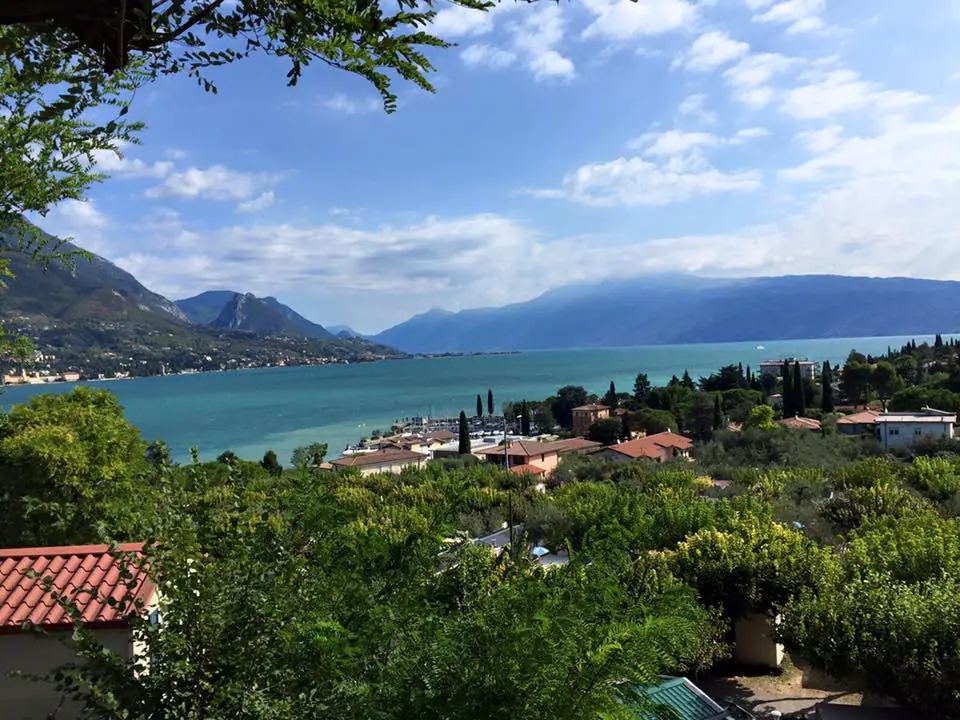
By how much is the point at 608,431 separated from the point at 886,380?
23.4 m

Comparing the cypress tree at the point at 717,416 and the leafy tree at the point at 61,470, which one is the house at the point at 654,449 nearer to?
the cypress tree at the point at 717,416

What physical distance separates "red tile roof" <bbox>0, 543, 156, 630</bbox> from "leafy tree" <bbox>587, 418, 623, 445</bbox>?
46092 millimetres

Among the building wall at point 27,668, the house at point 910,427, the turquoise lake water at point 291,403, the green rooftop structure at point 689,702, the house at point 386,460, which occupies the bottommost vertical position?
the turquoise lake water at point 291,403

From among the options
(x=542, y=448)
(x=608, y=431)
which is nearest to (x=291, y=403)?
(x=608, y=431)

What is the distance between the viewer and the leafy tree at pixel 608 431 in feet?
163

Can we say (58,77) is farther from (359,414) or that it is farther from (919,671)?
(359,414)

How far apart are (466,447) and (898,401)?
29.2m

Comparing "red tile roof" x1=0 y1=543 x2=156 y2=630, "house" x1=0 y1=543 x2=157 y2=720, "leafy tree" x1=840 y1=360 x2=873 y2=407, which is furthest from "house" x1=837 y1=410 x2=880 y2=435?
"house" x1=0 y1=543 x2=157 y2=720

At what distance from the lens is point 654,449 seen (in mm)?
37594

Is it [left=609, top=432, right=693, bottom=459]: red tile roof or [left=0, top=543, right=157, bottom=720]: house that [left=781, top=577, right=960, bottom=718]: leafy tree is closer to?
[left=0, top=543, right=157, bottom=720]: house

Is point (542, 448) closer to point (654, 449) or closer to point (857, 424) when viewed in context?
point (654, 449)

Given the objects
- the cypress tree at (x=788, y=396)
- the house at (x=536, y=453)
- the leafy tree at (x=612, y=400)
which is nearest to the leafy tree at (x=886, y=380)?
the cypress tree at (x=788, y=396)

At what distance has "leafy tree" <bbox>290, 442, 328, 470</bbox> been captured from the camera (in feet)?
13.7

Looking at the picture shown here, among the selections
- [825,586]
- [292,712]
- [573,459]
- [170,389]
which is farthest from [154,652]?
[170,389]
